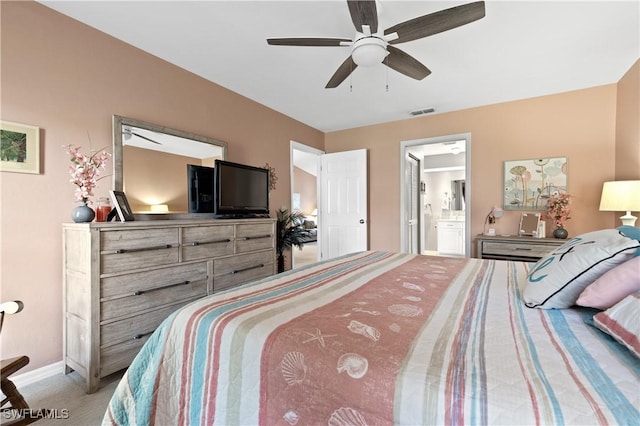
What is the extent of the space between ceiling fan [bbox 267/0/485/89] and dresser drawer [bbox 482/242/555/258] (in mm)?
2331

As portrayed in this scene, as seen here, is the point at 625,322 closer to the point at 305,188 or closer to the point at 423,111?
the point at 423,111

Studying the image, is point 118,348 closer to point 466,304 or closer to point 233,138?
point 466,304

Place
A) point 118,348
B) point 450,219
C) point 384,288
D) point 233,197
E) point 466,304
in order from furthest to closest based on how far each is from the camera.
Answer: point 450,219
point 233,197
point 118,348
point 384,288
point 466,304

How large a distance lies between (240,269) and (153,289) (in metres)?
0.83

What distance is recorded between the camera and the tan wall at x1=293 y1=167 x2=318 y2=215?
32.6 feet

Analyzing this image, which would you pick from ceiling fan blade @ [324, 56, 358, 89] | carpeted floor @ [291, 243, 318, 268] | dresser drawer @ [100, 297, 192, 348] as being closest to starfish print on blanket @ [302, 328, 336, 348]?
dresser drawer @ [100, 297, 192, 348]

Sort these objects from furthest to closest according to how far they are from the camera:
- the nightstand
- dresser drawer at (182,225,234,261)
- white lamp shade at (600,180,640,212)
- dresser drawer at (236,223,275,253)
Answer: the nightstand, dresser drawer at (236,223,275,253), white lamp shade at (600,180,640,212), dresser drawer at (182,225,234,261)

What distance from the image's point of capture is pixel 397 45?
2.48 metres

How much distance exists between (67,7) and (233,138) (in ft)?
5.59

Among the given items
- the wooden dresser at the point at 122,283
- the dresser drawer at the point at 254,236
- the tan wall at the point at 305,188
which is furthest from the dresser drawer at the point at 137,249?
the tan wall at the point at 305,188

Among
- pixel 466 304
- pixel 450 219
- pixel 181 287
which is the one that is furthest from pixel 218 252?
pixel 450 219

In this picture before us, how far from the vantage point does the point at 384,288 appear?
139 centimetres

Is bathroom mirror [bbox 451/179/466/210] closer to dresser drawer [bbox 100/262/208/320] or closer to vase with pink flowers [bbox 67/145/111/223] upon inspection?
dresser drawer [bbox 100/262/208/320]

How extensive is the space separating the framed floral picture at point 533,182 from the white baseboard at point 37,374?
4872 mm
